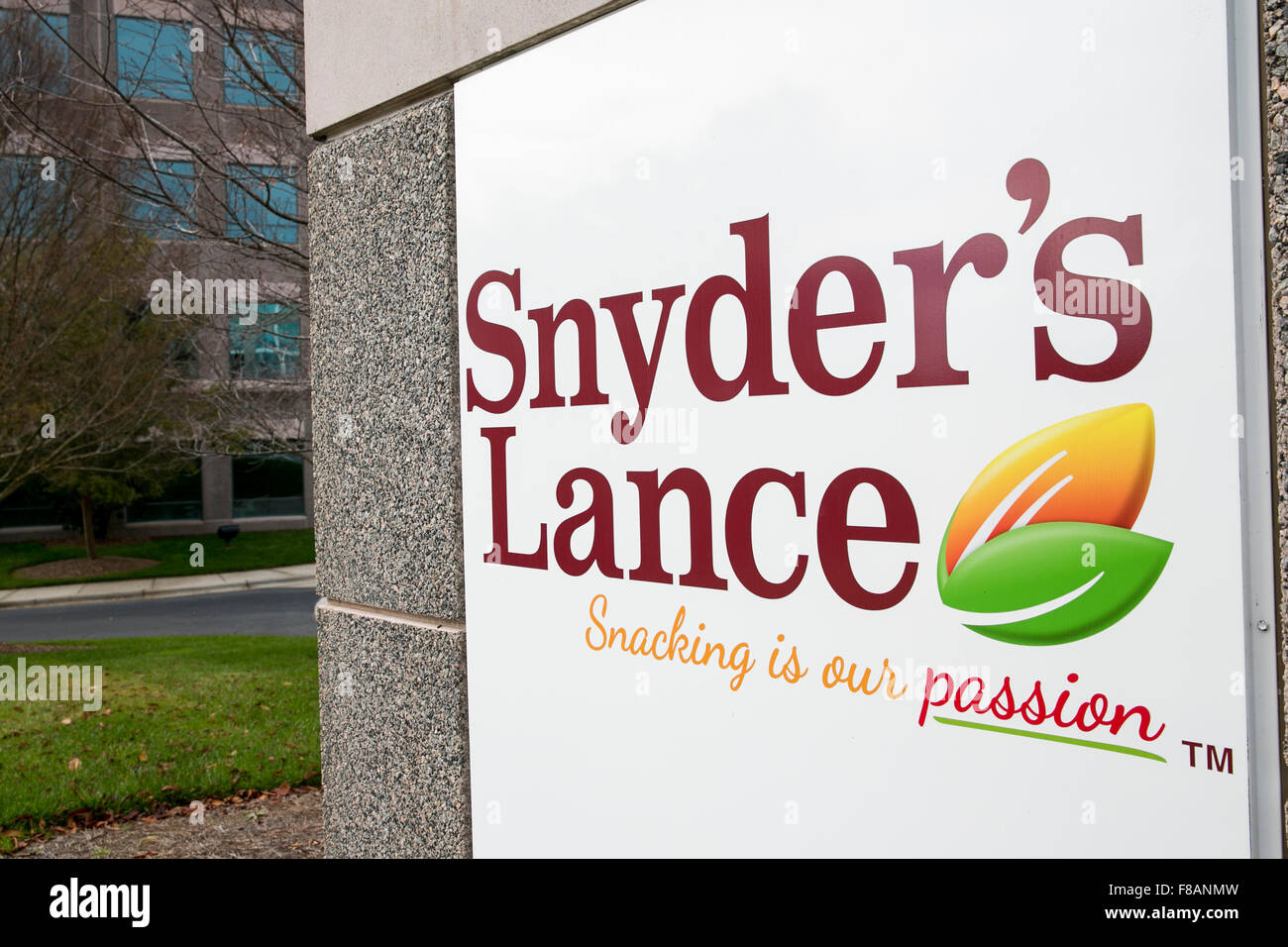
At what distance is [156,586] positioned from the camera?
22516 millimetres

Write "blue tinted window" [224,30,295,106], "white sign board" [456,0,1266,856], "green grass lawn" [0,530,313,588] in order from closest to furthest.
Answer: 1. "white sign board" [456,0,1266,856]
2. "blue tinted window" [224,30,295,106]
3. "green grass lawn" [0,530,313,588]

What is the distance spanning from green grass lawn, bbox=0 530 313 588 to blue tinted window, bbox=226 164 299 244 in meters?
17.9

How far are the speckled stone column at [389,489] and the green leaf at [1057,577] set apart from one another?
5.08ft

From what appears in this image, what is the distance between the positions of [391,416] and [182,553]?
26100mm

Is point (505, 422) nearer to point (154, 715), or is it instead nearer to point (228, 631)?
point (154, 715)

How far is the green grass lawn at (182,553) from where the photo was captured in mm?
24344

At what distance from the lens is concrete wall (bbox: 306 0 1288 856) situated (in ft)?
9.95

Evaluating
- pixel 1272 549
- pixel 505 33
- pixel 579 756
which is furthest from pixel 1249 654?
pixel 505 33

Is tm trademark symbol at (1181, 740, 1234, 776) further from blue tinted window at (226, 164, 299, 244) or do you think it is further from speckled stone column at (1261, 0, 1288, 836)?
blue tinted window at (226, 164, 299, 244)

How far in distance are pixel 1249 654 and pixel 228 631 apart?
1640cm
